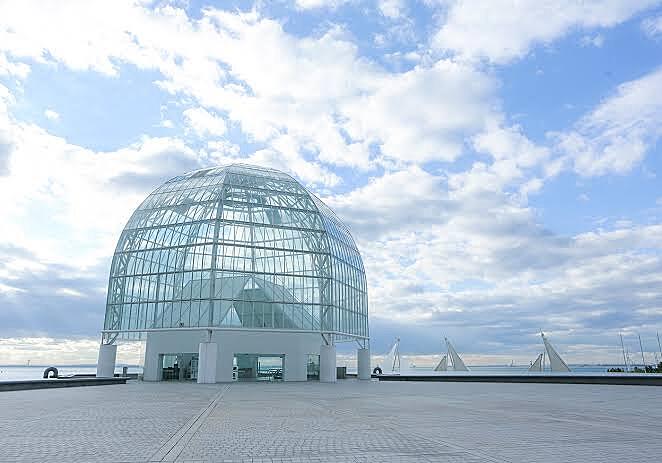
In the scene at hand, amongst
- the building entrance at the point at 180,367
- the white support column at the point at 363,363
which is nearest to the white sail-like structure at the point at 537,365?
the white support column at the point at 363,363

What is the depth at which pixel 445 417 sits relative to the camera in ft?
56.2

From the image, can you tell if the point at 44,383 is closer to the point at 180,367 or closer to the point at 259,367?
the point at 180,367

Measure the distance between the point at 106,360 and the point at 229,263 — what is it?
50.1ft

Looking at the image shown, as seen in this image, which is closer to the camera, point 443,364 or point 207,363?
point 207,363

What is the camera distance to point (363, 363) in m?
56.2

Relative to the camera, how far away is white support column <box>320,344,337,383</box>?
1892 inches

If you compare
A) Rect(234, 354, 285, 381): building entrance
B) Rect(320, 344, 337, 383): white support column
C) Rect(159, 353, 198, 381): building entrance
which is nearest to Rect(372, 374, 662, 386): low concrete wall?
Rect(320, 344, 337, 383): white support column

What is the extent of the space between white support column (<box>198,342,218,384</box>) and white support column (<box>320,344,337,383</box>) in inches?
404

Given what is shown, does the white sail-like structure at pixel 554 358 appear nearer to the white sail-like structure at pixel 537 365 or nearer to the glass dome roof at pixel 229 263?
the white sail-like structure at pixel 537 365

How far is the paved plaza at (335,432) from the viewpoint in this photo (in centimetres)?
1048

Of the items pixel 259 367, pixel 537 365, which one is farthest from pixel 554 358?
pixel 259 367

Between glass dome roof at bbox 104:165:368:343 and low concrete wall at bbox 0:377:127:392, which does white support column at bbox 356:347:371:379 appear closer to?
glass dome roof at bbox 104:165:368:343

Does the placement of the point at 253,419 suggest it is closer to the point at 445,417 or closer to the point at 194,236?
the point at 445,417

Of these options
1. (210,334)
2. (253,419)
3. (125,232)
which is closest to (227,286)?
Answer: (210,334)
